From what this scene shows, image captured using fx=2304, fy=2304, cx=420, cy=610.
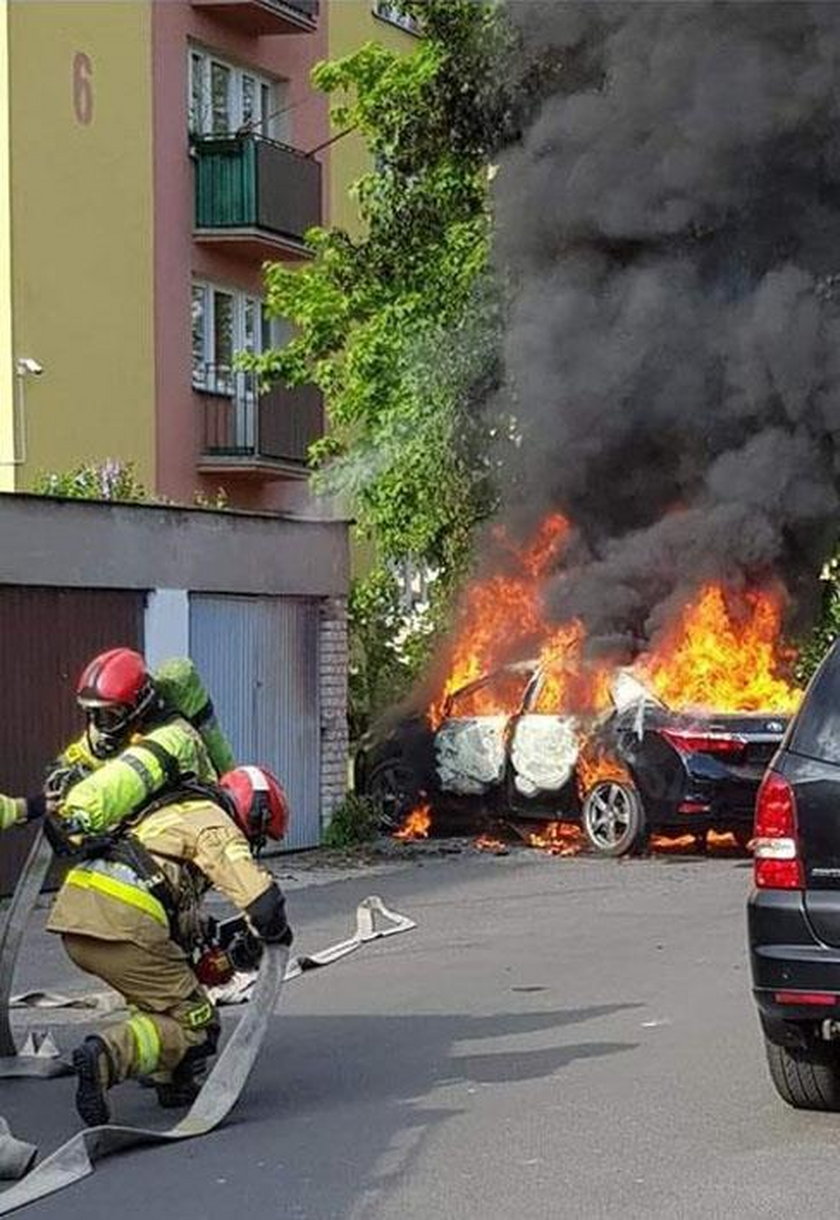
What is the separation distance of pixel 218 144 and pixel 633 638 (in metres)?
9.56

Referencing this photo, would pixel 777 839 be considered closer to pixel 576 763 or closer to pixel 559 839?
pixel 576 763

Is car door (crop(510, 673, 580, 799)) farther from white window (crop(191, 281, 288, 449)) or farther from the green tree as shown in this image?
white window (crop(191, 281, 288, 449))

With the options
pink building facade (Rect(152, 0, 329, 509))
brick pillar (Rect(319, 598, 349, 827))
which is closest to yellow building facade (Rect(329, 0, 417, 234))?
pink building facade (Rect(152, 0, 329, 509))

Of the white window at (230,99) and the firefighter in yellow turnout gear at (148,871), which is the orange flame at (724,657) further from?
the white window at (230,99)

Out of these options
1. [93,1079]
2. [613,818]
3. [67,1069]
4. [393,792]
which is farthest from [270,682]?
[93,1079]

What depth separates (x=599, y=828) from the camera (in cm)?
1620

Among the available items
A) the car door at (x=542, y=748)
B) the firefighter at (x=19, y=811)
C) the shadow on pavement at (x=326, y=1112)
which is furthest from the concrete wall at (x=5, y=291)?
the firefighter at (x=19, y=811)

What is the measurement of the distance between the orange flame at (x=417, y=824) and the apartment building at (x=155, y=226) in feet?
23.6

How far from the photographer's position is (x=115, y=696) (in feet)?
25.1

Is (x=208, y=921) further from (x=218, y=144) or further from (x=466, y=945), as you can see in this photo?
(x=218, y=144)

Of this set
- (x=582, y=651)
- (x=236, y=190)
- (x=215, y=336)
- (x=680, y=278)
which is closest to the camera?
(x=582, y=651)

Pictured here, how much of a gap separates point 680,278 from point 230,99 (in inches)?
275

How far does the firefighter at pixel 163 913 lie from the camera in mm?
7348

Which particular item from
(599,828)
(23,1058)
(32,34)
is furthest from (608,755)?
(32,34)
